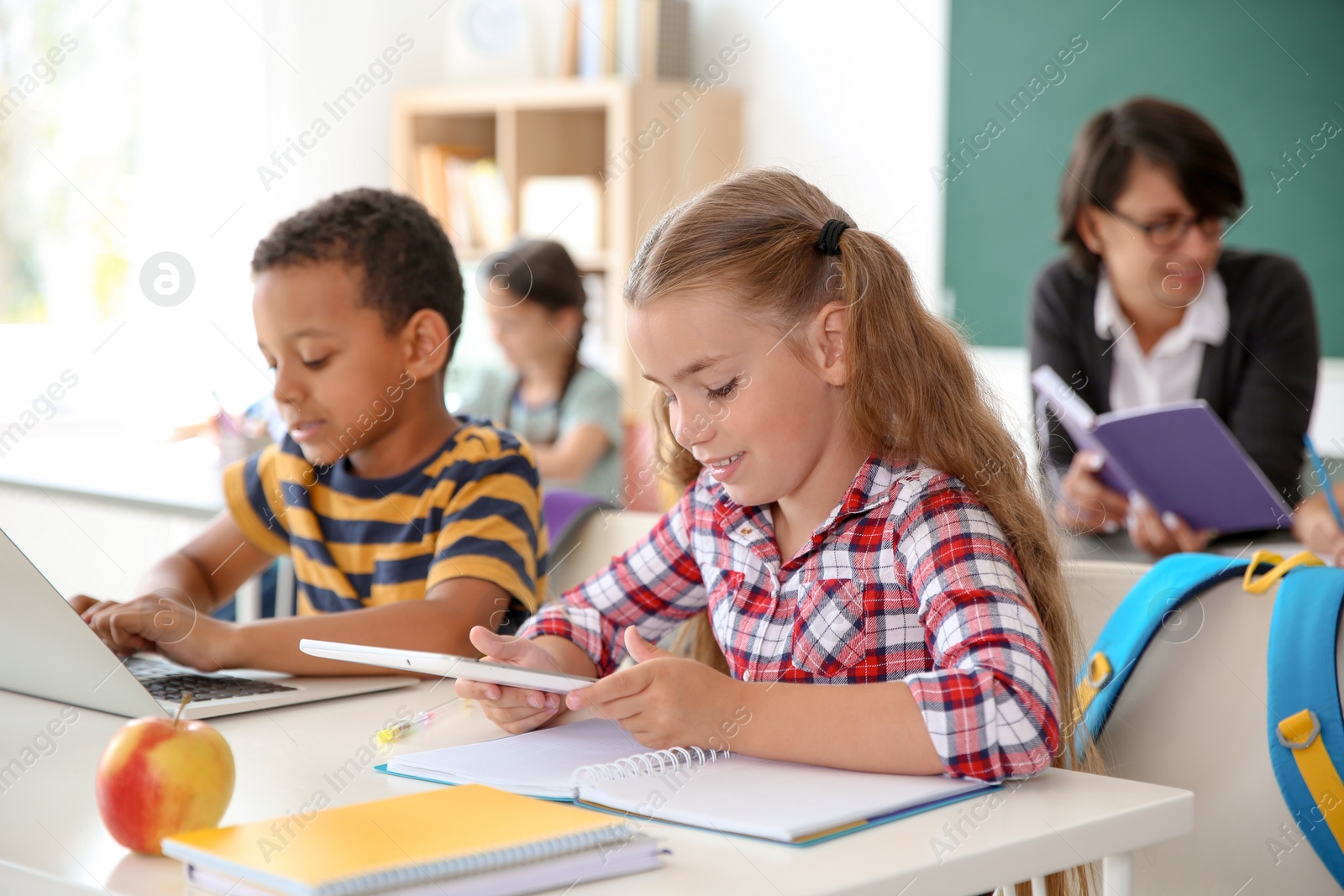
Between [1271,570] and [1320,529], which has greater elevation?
[1271,570]

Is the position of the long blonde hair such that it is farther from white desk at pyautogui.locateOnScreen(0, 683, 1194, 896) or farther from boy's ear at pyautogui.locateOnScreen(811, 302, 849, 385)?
white desk at pyautogui.locateOnScreen(0, 683, 1194, 896)

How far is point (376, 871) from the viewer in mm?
624

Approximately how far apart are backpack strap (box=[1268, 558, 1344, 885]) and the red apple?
2.59 feet

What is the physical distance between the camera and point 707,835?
2.47 feet

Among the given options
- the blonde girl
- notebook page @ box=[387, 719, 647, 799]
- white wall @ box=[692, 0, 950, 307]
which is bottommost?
notebook page @ box=[387, 719, 647, 799]

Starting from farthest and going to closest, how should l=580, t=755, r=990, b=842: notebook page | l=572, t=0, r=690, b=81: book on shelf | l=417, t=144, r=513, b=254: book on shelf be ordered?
l=417, t=144, r=513, b=254: book on shelf
l=572, t=0, r=690, b=81: book on shelf
l=580, t=755, r=990, b=842: notebook page

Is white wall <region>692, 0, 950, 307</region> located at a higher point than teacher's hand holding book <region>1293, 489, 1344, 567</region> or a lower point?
higher

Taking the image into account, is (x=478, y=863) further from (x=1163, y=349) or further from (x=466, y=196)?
(x=466, y=196)

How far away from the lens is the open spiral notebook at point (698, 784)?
76cm

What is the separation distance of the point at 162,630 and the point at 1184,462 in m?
1.38

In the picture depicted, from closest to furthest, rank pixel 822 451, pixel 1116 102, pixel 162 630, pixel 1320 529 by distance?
pixel 822 451 < pixel 162 630 < pixel 1320 529 < pixel 1116 102

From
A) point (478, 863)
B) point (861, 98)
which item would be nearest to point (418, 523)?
point (478, 863)

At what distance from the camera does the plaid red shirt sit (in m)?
0.85

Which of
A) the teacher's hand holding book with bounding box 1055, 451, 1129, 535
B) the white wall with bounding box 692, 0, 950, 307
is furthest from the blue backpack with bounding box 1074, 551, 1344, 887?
the white wall with bounding box 692, 0, 950, 307
